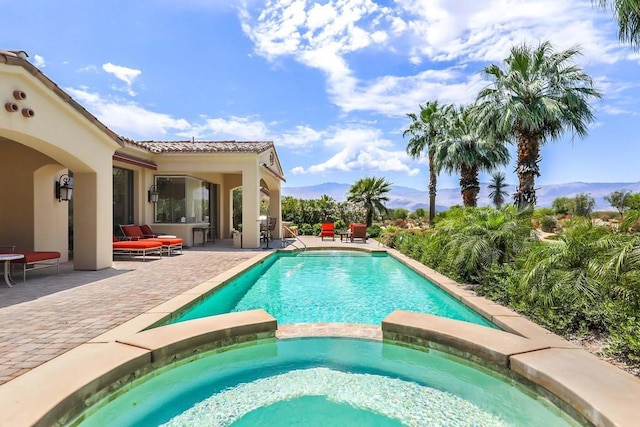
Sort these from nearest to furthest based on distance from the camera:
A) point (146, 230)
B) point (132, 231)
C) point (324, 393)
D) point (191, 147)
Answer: point (324, 393)
point (132, 231)
point (146, 230)
point (191, 147)

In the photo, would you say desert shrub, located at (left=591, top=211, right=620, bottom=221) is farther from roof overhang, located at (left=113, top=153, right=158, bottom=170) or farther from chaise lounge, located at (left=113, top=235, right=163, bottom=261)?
roof overhang, located at (left=113, top=153, right=158, bottom=170)

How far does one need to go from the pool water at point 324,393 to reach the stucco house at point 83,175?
6.03m

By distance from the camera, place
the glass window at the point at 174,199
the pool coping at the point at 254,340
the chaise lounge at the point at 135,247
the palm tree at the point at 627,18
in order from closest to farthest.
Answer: the pool coping at the point at 254,340 < the palm tree at the point at 627,18 < the chaise lounge at the point at 135,247 < the glass window at the point at 174,199

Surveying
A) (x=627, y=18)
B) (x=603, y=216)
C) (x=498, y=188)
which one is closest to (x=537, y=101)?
(x=603, y=216)

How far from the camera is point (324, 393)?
3.71 meters

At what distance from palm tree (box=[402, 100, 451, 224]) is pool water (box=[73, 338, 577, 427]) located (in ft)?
69.4

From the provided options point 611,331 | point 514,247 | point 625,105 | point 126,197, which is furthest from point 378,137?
point 611,331

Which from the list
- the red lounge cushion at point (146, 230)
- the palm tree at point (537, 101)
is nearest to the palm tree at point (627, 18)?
the palm tree at point (537, 101)

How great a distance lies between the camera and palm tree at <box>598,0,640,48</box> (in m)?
6.71

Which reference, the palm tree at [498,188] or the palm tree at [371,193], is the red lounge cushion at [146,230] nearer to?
the palm tree at [371,193]

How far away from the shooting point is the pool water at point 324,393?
10.6 feet

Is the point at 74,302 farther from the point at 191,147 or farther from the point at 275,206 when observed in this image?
the point at 275,206

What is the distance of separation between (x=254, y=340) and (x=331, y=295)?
357cm

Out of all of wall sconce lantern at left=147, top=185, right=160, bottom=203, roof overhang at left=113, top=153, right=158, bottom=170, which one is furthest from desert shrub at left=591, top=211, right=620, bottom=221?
wall sconce lantern at left=147, top=185, right=160, bottom=203
